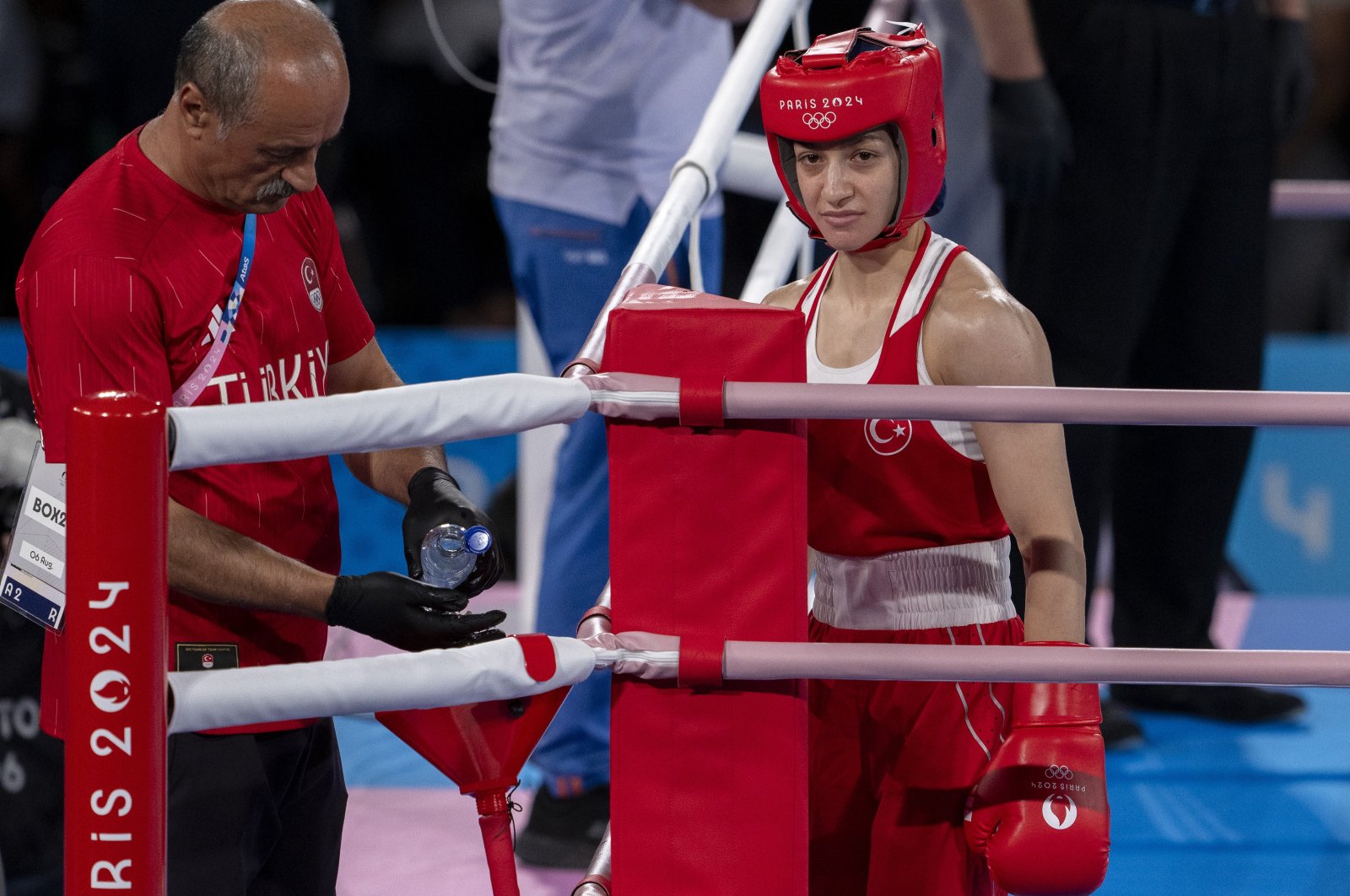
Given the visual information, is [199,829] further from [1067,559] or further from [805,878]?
[1067,559]

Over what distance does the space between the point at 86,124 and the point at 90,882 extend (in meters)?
4.58

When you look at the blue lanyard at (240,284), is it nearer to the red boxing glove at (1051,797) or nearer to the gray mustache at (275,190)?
the gray mustache at (275,190)

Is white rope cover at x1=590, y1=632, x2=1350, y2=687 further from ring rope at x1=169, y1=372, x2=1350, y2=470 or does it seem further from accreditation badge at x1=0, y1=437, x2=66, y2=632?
accreditation badge at x1=0, y1=437, x2=66, y2=632

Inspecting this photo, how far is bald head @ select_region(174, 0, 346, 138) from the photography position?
154cm

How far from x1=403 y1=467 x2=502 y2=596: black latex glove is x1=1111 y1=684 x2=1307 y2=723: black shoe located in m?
2.05

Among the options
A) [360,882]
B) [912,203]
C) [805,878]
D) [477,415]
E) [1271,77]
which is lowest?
[360,882]

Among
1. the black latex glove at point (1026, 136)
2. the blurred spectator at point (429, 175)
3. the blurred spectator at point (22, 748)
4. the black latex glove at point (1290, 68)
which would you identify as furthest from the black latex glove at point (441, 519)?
the blurred spectator at point (429, 175)

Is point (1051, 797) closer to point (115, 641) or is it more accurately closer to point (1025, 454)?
point (1025, 454)

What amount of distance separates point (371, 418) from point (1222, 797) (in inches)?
84.8

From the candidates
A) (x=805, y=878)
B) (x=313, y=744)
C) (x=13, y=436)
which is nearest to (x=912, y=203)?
(x=805, y=878)

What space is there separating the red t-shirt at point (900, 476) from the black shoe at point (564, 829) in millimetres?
1097

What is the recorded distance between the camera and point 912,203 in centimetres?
168

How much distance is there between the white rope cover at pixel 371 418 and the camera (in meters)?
1.25

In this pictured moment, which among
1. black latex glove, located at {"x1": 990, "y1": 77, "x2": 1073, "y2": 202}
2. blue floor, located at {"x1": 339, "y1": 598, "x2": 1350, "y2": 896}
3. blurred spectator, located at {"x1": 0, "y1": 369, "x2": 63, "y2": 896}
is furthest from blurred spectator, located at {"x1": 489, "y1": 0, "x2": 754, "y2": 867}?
blurred spectator, located at {"x1": 0, "y1": 369, "x2": 63, "y2": 896}
